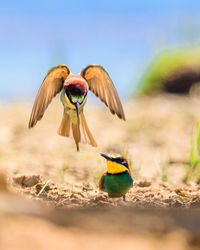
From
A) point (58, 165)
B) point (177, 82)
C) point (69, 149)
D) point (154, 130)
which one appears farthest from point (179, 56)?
point (58, 165)

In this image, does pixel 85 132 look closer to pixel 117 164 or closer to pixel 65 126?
pixel 65 126

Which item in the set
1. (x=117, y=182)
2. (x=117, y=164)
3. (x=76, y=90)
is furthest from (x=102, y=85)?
(x=117, y=182)

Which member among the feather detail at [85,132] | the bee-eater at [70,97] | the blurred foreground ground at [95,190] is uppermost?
the bee-eater at [70,97]

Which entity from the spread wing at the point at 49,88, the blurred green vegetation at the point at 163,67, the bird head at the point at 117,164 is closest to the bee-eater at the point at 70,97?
the spread wing at the point at 49,88

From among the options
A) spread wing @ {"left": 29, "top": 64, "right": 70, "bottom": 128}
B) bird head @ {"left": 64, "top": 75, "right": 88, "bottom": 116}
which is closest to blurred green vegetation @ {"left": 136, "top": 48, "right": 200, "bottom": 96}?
spread wing @ {"left": 29, "top": 64, "right": 70, "bottom": 128}

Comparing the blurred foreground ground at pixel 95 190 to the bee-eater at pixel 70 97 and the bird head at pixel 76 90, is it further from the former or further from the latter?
the bird head at pixel 76 90

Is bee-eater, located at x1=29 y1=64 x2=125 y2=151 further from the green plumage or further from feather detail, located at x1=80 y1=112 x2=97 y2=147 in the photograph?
the green plumage

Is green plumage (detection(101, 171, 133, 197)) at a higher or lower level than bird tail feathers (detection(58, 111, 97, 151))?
lower

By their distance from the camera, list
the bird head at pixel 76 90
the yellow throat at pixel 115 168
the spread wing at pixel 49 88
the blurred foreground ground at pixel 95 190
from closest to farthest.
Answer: the blurred foreground ground at pixel 95 190 → the bird head at pixel 76 90 → the spread wing at pixel 49 88 → the yellow throat at pixel 115 168

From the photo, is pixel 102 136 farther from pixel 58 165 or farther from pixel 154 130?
pixel 58 165
